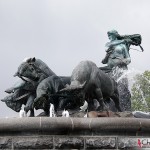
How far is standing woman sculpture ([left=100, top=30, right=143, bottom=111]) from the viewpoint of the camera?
15.0 m

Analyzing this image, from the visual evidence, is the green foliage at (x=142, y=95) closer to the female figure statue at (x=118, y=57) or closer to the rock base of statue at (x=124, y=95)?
the female figure statue at (x=118, y=57)

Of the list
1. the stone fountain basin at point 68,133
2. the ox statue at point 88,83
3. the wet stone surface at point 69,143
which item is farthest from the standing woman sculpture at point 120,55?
the wet stone surface at point 69,143

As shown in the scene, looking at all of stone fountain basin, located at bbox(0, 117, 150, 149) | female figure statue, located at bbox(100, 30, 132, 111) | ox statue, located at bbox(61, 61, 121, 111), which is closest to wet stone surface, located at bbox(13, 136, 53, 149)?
stone fountain basin, located at bbox(0, 117, 150, 149)

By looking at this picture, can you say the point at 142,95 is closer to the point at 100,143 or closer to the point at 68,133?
the point at 100,143

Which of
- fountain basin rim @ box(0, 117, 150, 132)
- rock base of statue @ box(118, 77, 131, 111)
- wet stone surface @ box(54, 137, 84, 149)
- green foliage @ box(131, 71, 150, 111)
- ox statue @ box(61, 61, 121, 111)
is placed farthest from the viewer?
green foliage @ box(131, 71, 150, 111)

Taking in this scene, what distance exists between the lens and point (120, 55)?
15.4 metres

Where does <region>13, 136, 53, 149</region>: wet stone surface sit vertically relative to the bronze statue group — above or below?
below

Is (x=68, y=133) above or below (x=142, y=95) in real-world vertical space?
below

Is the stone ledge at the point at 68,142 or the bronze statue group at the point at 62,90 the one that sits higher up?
the bronze statue group at the point at 62,90

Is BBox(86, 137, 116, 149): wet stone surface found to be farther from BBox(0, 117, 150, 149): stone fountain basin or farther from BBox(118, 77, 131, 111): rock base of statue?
BBox(118, 77, 131, 111): rock base of statue

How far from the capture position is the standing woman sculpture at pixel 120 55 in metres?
15.0

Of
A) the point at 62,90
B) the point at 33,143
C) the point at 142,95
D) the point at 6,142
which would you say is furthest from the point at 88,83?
the point at 142,95

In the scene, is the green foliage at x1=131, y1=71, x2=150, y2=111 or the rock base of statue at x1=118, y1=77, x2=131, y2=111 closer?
the rock base of statue at x1=118, y1=77, x2=131, y2=111

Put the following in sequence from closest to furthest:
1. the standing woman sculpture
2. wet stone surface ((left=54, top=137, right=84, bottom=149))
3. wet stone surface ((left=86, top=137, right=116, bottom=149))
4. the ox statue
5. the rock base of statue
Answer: wet stone surface ((left=54, top=137, right=84, bottom=149)), wet stone surface ((left=86, top=137, right=116, bottom=149)), the ox statue, the rock base of statue, the standing woman sculpture
